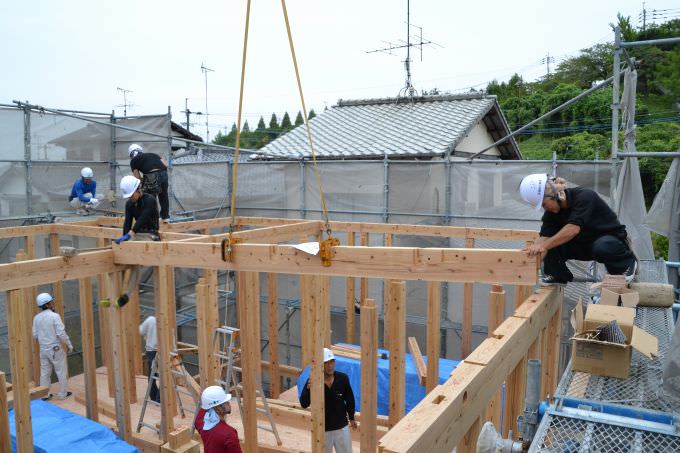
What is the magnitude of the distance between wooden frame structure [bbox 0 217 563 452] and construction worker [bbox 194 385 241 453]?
0.82 meters

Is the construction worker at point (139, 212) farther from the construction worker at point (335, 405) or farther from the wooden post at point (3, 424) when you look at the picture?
the construction worker at point (335, 405)

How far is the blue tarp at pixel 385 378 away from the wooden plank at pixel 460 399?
4.66 metres

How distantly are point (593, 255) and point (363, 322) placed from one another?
2422mm

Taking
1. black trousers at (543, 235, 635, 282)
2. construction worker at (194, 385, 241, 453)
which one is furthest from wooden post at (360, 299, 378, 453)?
black trousers at (543, 235, 635, 282)

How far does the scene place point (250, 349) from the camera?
5984mm

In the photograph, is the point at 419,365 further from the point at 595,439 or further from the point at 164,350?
the point at 595,439

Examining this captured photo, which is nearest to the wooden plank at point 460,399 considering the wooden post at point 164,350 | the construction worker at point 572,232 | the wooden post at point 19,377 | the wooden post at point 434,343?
the construction worker at point 572,232

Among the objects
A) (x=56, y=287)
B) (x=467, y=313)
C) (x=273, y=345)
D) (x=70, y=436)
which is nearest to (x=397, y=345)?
(x=467, y=313)

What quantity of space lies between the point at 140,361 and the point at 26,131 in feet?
15.3

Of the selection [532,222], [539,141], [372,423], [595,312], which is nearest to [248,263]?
[372,423]

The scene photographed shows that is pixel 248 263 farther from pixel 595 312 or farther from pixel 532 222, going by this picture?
pixel 532 222

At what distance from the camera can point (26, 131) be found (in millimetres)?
9719

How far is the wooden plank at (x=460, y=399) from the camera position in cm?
199

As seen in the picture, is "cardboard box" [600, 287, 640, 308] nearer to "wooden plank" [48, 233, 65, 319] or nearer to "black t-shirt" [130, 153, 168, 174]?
"black t-shirt" [130, 153, 168, 174]
